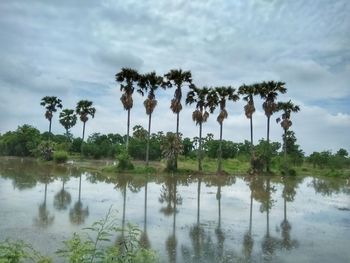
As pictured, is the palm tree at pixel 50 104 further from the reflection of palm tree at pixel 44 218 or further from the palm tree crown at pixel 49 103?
the reflection of palm tree at pixel 44 218

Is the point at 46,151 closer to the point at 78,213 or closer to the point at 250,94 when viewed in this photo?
the point at 250,94

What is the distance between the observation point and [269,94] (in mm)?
65688

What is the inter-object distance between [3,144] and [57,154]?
117 ft

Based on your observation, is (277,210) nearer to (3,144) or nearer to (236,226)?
(236,226)

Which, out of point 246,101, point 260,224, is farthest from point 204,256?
point 246,101

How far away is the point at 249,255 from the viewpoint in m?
15.3

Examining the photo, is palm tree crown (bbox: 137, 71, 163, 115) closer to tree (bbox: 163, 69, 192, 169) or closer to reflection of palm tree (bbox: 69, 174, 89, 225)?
tree (bbox: 163, 69, 192, 169)

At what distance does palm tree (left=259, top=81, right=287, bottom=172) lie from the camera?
6494 cm

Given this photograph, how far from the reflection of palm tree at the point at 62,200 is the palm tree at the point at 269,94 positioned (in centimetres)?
3977

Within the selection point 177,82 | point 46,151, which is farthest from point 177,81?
point 46,151

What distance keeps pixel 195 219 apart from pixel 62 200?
912 cm

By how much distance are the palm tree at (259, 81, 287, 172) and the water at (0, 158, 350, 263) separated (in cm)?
2789

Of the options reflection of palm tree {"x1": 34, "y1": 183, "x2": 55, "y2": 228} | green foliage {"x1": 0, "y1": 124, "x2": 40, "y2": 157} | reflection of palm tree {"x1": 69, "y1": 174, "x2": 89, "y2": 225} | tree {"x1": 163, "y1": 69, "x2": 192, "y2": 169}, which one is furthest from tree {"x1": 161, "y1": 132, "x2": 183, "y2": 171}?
green foliage {"x1": 0, "y1": 124, "x2": 40, "y2": 157}

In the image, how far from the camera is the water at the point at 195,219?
52.3 feet
